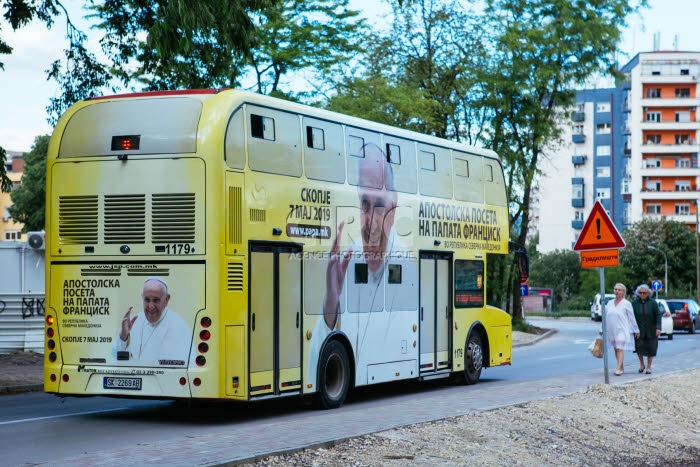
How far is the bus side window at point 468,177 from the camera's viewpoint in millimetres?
→ 20375

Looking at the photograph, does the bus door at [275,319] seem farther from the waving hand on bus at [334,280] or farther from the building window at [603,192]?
the building window at [603,192]

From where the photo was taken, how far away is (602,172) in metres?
129

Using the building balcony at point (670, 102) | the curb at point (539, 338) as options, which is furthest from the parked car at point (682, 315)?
the building balcony at point (670, 102)

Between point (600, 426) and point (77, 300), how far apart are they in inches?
267

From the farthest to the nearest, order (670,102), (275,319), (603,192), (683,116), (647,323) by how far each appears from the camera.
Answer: (603,192) < (683,116) < (670,102) < (647,323) < (275,319)

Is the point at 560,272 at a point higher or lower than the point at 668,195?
lower

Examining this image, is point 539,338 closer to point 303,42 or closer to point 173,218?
point 303,42

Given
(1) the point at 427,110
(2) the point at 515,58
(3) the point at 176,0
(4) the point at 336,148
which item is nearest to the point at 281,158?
(4) the point at 336,148

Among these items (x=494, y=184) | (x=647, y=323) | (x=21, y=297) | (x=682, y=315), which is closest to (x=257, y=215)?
(x=494, y=184)

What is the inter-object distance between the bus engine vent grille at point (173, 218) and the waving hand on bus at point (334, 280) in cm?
290

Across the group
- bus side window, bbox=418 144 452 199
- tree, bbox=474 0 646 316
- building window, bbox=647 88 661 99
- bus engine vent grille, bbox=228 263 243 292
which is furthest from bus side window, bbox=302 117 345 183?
building window, bbox=647 88 661 99

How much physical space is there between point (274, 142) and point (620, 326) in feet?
34.6

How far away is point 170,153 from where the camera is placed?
13.8 m

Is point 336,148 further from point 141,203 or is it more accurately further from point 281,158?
point 141,203
